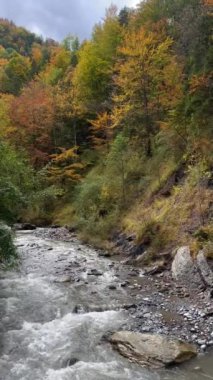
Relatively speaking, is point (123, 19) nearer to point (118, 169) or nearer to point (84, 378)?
point (118, 169)

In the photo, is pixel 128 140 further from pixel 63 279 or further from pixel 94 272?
pixel 63 279

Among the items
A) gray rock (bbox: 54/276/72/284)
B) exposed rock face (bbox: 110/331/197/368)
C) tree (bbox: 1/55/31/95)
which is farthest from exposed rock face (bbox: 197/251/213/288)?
tree (bbox: 1/55/31/95)

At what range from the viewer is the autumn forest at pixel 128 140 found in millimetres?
17188

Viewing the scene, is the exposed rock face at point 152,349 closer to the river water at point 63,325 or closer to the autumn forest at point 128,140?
the river water at point 63,325

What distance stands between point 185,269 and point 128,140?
16138 mm

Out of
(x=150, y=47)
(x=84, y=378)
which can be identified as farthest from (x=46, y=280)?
(x=150, y=47)

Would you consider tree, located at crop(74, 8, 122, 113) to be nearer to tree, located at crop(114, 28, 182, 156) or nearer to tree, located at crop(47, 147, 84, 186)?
tree, located at crop(47, 147, 84, 186)

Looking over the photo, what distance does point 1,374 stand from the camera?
27.8ft

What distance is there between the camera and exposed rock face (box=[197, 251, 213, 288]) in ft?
42.0

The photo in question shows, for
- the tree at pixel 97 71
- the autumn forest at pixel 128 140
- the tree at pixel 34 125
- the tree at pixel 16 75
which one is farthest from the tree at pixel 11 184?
the tree at pixel 16 75

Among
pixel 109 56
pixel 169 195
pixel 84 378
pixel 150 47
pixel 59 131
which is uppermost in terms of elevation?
pixel 109 56

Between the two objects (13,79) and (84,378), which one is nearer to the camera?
(84,378)

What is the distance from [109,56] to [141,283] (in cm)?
3285

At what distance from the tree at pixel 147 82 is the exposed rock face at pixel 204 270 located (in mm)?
14360
